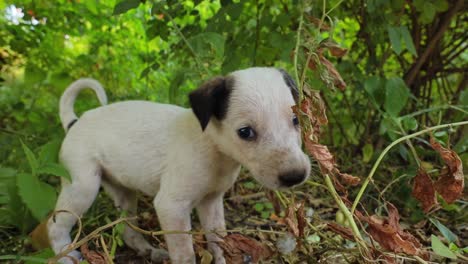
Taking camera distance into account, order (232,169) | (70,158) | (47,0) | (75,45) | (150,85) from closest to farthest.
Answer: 1. (232,169)
2. (70,158)
3. (47,0)
4. (150,85)
5. (75,45)

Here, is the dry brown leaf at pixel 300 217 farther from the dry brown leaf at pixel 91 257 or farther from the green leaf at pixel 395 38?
the green leaf at pixel 395 38

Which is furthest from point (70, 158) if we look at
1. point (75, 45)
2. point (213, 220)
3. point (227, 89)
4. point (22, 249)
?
point (75, 45)

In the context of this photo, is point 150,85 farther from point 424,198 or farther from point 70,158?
point 424,198

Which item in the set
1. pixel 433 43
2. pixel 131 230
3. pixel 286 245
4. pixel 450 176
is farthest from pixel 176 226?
pixel 433 43

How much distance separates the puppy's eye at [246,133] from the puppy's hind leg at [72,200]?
97cm

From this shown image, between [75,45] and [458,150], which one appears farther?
[75,45]

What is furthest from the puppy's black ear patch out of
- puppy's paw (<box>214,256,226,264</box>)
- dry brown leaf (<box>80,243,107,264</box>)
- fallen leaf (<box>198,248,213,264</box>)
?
dry brown leaf (<box>80,243,107,264</box>)

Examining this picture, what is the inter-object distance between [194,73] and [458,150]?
5.43 feet

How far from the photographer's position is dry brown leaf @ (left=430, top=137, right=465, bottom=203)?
1729 millimetres

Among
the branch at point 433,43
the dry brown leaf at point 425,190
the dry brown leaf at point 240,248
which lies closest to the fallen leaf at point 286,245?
the dry brown leaf at point 240,248

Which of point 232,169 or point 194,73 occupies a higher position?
point 194,73

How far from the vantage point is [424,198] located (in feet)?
6.10

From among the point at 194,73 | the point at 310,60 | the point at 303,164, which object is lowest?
the point at 303,164

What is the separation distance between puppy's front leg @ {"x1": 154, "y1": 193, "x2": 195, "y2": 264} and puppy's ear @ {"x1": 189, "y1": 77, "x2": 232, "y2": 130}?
454 millimetres
